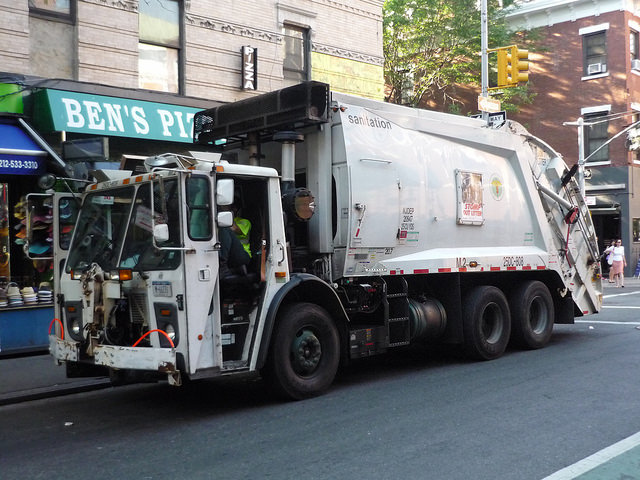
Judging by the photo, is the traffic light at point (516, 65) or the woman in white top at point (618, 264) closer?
the traffic light at point (516, 65)

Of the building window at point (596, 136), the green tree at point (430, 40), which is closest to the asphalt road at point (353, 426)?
the green tree at point (430, 40)

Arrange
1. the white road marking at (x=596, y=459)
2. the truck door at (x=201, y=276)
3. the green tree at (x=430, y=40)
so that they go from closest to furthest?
1. the white road marking at (x=596, y=459)
2. the truck door at (x=201, y=276)
3. the green tree at (x=430, y=40)

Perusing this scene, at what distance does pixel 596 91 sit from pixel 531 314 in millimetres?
23081

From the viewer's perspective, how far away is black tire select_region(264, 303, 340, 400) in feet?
23.2

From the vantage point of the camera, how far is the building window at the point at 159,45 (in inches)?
517

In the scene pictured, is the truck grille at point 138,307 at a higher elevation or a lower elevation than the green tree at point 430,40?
lower

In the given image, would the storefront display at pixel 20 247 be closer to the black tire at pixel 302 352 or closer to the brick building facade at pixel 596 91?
the black tire at pixel 302 352

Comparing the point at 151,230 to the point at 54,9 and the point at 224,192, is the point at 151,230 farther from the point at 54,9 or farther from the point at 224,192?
the point at 54,9

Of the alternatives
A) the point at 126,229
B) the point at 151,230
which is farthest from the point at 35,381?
the point at 151,230

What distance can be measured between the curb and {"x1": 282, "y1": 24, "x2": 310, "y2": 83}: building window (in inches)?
351

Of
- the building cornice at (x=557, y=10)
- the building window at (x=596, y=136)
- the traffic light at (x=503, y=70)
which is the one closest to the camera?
the traffic light at (x=503, y=70)

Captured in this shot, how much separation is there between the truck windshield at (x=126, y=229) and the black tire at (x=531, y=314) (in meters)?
5.84

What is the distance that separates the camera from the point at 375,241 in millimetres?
8211

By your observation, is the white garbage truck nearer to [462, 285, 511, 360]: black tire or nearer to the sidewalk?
[462, 285, 511, 360]: black tire
